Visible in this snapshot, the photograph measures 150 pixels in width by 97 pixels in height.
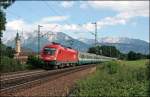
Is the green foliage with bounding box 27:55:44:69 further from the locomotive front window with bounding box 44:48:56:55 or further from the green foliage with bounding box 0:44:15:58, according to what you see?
the green foliage with bounding box 0:44:15:58

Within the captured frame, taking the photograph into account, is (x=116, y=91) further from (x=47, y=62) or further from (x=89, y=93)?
(x=47, y=62)

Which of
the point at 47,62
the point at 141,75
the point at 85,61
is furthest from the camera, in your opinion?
the point at 85,61

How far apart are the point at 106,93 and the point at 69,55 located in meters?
43.3

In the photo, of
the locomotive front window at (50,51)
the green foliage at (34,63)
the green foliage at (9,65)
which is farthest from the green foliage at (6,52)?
the green foliage at (9,65)

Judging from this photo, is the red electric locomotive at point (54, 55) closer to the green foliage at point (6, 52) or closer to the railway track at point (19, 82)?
the green foliage at point (6, 52)

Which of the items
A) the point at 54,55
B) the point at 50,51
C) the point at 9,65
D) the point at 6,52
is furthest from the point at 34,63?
the point at 6,52

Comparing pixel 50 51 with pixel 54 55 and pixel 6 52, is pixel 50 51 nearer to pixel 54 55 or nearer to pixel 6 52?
pixel 54 55

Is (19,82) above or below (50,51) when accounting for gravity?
below

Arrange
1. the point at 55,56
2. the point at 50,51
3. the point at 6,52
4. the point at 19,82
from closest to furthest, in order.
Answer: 1. the point at 19,82
2. the point at 55,56
3. the point at 50,51
4. the point at 6,52

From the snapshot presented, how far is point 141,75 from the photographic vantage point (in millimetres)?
28469

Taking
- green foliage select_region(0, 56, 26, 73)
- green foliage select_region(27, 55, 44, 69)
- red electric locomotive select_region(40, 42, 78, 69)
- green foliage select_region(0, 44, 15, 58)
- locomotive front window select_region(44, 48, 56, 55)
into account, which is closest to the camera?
green foliage select_region(0, 56, 26, 73)

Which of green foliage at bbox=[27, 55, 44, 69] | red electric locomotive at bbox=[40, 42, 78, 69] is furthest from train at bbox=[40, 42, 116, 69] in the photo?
green foliage at bbox=[27, 55, 44, 69]

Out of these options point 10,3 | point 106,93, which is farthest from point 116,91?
point 10,3

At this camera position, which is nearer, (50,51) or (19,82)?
(19,82)
